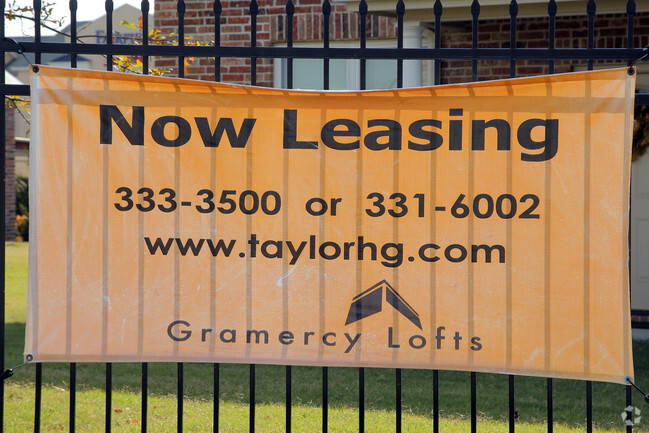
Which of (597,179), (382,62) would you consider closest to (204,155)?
(597,179)

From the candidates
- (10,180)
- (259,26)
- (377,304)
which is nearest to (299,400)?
(377,304)

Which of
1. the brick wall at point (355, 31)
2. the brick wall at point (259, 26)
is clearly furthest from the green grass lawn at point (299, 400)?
the brick wall at point (259, 26)

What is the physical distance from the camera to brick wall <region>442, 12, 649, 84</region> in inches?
316

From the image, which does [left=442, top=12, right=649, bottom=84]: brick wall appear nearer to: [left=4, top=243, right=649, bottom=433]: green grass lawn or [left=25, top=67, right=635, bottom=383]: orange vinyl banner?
[left=4, top=243, right=649, bottom=433]: green grass lawn

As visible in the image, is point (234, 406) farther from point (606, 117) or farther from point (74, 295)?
point (606, 117)

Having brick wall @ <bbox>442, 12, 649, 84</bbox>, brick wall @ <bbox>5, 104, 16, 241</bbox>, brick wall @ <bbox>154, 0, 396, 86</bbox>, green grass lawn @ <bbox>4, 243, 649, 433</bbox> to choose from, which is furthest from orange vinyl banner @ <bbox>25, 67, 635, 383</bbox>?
brick wall @ <bbox>5, 104, 16, 241</bbox>

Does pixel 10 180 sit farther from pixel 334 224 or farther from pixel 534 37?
pixel 334 224

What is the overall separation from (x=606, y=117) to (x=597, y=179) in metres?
0.27

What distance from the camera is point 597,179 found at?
3252mm

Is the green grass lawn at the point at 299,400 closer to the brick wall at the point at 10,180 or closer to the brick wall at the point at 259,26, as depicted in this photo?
the brick wall at the point at 259,26

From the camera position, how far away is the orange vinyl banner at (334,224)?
326cm

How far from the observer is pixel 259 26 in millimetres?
9102

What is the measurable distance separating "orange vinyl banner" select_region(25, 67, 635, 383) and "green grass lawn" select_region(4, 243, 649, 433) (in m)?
1.91

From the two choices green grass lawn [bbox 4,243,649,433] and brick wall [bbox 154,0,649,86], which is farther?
brick wall [bbox 154,0,649,86]
